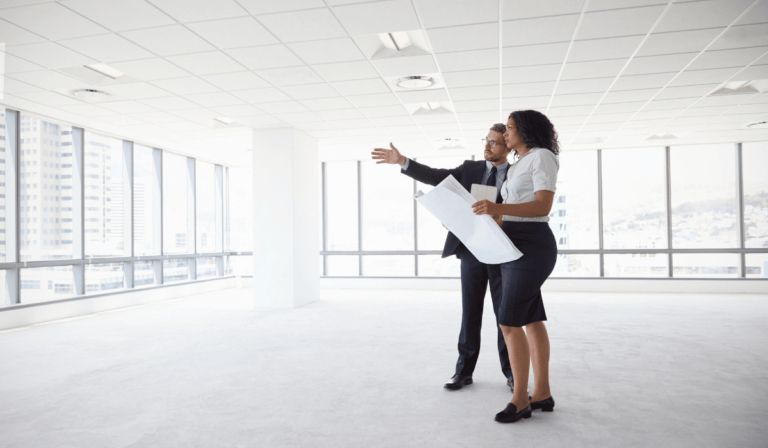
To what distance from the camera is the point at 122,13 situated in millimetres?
3504

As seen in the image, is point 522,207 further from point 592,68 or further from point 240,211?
point 240,211

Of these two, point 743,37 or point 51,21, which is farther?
point 743,37

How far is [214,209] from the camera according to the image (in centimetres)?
1058

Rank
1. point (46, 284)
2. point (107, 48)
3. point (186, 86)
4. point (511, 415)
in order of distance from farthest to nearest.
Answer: point (46, 284) < point (186, 86) < point (107, 48) < point (511, 415)

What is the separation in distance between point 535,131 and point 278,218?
5.50m

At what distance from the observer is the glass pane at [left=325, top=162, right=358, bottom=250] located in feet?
34.4

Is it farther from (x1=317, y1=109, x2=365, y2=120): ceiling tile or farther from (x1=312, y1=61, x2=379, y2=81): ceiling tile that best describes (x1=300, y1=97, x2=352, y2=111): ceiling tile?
(x1=312, y1=61, x2=379, y2=81): ceiling tile

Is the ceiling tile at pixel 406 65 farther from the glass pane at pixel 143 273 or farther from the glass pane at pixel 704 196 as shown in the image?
the glass pane at pixel 704 196

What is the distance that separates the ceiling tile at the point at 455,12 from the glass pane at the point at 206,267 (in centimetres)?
781

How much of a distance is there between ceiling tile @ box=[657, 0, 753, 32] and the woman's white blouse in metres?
2.32

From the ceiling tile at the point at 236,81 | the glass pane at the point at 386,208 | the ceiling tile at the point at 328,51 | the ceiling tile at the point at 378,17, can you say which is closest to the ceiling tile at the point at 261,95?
the ceiling tile at the point at 236,81

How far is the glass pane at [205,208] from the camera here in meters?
9.95

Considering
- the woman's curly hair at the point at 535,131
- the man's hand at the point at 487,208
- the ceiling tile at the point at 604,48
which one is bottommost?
the man's hand at the point at 487,208

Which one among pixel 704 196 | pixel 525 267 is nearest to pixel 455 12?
pixel 525 267
